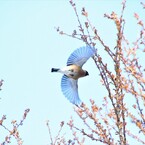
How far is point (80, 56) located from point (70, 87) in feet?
1.46

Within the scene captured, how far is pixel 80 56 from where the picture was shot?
3271 millimetres

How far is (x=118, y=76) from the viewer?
2.80 m

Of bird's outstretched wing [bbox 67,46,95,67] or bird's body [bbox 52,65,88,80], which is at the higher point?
bird's outstretched wing [bbox 67,46,95,67]

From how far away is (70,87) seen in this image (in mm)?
3525

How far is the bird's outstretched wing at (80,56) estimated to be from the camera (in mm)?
3189

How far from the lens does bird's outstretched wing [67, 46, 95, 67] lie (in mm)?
3189

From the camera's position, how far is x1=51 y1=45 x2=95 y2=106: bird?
3227 millimetres

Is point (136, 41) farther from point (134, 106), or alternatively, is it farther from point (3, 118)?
point (3, 118)

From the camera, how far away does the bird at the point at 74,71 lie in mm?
3227

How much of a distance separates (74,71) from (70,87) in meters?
0.28

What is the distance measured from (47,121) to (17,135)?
3.67 ft

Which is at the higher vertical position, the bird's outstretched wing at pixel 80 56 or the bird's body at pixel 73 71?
the bird's outstretched wing at pixel 80 56

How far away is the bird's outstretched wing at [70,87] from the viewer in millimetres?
3482

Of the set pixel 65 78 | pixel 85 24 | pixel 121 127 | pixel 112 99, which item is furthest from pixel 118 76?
A: pixel 65 78
